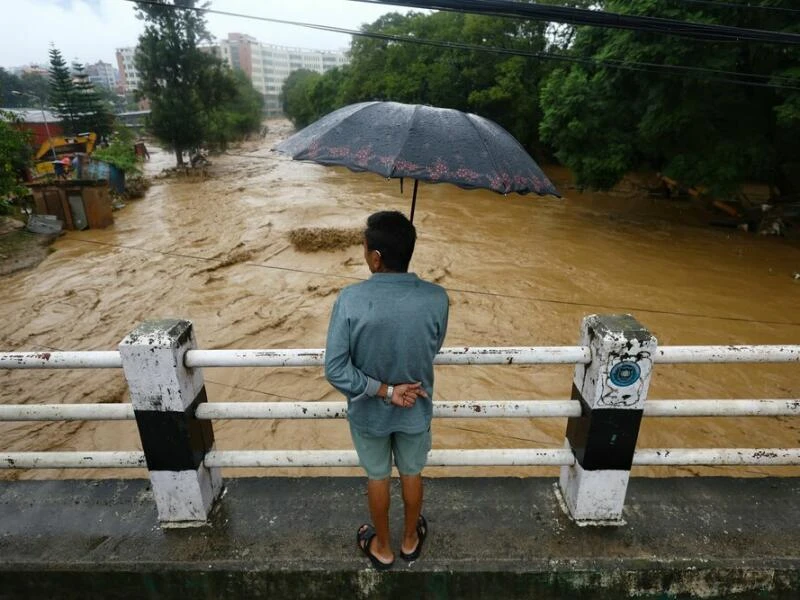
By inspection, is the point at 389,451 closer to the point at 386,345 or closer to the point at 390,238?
the point at 386,345

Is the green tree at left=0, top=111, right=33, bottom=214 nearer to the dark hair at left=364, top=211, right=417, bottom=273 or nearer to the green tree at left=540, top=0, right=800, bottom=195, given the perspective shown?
the green tree at left=540, top=0, right=800, bottom=195

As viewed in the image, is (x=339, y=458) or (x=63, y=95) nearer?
(x=339, y=458)

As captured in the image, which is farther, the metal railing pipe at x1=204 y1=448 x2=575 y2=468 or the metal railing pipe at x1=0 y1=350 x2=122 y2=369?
the metal railing pipe at x1=204 y1=448 x2=575 y2=468

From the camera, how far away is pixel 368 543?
6.81 feet

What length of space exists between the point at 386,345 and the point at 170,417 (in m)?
0.98

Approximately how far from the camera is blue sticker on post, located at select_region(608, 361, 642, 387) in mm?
1917

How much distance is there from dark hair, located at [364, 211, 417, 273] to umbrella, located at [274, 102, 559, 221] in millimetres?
207

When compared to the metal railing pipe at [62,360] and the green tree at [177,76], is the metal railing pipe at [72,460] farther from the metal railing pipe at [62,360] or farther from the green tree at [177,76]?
the green tree at [177,76]

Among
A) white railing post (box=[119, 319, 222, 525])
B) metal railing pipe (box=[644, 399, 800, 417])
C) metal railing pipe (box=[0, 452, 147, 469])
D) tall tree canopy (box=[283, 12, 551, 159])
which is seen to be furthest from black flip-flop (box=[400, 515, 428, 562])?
tall tree canopy (box=[283, 12, 551, 159])

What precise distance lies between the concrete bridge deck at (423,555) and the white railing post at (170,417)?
0.15 m

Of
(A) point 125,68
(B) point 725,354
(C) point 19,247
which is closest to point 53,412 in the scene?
(B) point 725,354

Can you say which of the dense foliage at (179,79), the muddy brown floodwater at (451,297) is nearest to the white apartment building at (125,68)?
the dense foliage at (179,79)

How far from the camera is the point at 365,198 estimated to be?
1875 centimetres

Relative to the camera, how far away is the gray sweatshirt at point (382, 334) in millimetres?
1658
